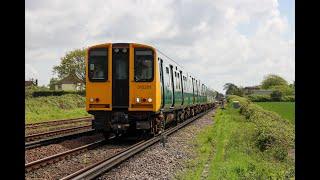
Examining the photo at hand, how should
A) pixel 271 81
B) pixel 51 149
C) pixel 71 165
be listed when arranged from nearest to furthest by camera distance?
pixel 71 165 → pixel 51 149 → pixel 271 81

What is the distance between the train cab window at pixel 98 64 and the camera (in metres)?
14.8

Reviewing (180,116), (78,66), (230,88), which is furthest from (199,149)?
(230,88)

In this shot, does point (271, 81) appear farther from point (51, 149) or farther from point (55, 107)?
point (51, 149)

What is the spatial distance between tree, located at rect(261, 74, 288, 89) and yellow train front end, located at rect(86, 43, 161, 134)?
4847 inches

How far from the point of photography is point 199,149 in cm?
1365

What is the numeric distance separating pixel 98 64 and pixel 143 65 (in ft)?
4.71

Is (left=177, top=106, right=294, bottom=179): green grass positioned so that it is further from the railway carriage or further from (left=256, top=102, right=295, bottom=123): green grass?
(left=256, top=102, right=295, bottom=123): green grass

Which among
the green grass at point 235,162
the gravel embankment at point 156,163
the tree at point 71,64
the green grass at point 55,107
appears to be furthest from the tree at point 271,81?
the gravel embankment at point 156,163

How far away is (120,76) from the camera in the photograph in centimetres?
1487

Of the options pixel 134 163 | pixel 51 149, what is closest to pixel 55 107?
pixel 51 149

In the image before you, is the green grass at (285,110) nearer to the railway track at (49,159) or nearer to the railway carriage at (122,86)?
the railway carriage at (122,86)

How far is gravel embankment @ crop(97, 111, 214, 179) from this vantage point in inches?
360

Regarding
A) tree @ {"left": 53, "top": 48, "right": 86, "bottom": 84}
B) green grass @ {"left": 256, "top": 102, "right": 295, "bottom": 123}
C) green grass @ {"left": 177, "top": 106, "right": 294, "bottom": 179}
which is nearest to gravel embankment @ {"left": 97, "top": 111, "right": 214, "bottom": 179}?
green grass @ {"left": 177, "top": 106, "right": 294, "bottom": 179}
